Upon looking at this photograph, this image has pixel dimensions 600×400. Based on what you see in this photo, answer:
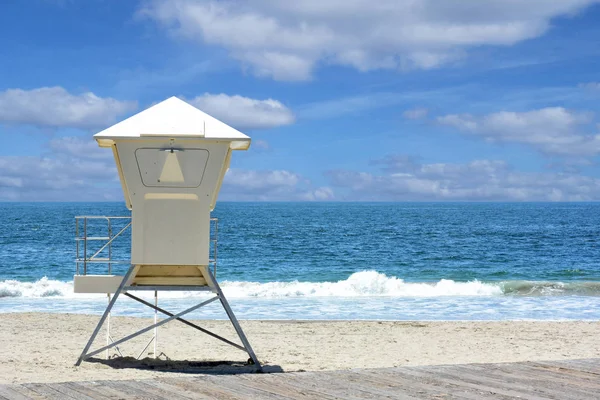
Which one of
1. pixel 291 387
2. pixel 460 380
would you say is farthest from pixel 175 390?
pixel 460 380

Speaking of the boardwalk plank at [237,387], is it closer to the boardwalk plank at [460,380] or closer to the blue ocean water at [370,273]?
the boardwalk plank at [460,380]

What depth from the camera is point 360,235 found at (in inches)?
2067

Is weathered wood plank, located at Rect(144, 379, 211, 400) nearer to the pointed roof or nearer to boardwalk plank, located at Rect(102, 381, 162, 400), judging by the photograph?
boardwalk plank, located at Rect(102, 381, 162, 400)

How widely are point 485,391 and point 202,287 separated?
440cm

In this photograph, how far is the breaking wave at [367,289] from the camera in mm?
21734

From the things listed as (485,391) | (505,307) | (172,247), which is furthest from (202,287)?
(505,307)

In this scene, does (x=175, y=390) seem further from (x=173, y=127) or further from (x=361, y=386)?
(x=173, y=127)

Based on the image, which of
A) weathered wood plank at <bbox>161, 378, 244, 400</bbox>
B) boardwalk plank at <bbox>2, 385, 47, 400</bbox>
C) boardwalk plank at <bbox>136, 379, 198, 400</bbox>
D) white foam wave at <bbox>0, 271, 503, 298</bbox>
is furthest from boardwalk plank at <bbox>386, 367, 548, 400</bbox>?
white foam wave at <bbox>0, 271, 503, 298</bbox>

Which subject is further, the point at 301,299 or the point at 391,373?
the point at 301,299

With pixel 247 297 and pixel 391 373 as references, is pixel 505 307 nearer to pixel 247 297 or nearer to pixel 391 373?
pixel 247 297

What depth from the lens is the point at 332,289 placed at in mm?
23359

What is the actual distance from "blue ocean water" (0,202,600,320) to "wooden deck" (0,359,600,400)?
393 inches

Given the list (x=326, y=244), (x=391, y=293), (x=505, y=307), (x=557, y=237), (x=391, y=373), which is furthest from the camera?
(x=557, y=237)

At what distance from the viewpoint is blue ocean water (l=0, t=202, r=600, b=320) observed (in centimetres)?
1811
